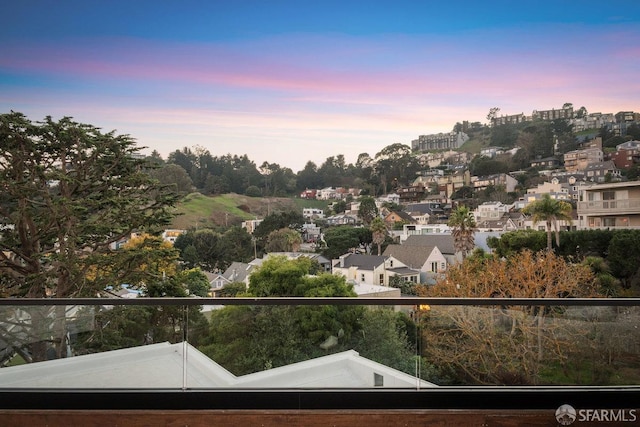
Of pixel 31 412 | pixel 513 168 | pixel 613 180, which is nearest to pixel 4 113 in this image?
pixel 31 412

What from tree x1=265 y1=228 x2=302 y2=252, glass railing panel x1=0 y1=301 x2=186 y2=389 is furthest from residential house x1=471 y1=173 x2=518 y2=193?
glass railing panel x1=0 y1=301 x2=186 y2=389

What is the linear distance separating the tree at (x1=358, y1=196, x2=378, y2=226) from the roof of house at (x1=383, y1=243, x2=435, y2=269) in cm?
116

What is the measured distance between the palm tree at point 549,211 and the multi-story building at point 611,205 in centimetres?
35

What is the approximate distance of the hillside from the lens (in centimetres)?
1168

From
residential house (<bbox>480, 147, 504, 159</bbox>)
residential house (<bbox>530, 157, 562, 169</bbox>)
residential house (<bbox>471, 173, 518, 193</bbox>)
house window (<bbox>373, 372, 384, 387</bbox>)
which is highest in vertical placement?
residential house (<bbox>480, 147, 504, 159</bbox>)

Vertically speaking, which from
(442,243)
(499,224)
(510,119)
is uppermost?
(510,119)

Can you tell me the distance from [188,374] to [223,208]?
383 inches

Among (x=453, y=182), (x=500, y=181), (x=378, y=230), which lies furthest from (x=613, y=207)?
(x=378, y=230)

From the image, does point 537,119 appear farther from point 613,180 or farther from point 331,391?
point 331,391

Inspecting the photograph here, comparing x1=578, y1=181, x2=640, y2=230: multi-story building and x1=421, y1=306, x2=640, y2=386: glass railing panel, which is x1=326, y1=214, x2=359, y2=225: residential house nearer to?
x1=578, y1=181, x2=640, y2=230: multi-story building

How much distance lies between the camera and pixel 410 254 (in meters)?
13.0

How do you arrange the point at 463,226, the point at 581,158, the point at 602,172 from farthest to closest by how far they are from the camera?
the point at 463,226 → the point at 581,158 → the point at 602,172

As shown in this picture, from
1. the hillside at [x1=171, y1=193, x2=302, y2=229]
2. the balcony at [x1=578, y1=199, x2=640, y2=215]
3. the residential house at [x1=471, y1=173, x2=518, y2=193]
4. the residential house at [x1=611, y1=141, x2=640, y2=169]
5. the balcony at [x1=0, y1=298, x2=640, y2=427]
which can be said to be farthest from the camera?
the residential house at [x1=471, y1=173, x2=518, y2=193]

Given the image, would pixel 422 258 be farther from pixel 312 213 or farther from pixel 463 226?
pixel 312 213
